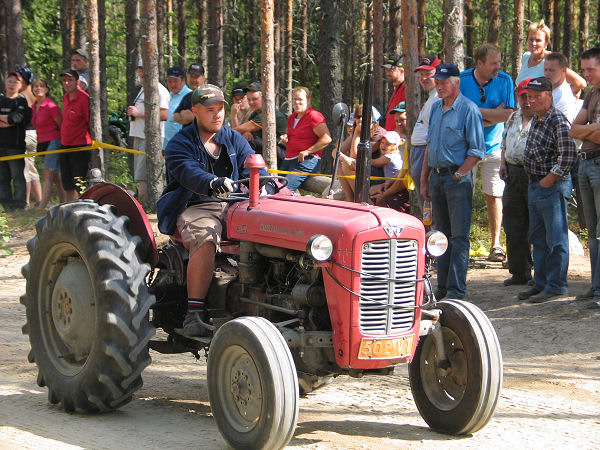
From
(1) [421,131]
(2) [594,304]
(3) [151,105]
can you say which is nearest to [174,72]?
(3) [151,105]

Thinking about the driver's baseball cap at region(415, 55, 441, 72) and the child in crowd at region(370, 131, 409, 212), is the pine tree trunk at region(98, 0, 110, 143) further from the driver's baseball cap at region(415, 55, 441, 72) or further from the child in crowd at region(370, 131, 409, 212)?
the driver's baseball cap at region(415, 55, 441, 72)

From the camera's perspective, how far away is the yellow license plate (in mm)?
4871

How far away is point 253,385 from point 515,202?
18.1ft

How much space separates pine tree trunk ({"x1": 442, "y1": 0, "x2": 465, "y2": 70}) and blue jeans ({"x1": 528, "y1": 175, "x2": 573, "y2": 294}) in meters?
2.90

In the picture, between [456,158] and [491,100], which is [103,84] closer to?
[491,100]

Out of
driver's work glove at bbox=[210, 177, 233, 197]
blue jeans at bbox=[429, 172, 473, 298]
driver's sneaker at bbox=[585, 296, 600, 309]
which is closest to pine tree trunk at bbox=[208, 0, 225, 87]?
blue jeans at bbox=[429, 172, 473, 298]

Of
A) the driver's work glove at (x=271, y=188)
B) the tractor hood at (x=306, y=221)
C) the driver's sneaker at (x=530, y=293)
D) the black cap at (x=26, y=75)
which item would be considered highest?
the black cap at (x=26, y=75)

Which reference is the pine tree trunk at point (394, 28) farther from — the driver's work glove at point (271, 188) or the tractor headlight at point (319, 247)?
the tractor headlight at point (319, 247)

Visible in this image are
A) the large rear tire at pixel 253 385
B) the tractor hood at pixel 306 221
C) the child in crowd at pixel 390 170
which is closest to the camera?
the large rear tire at pixel 253 385

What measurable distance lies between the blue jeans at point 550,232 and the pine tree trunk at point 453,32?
2895 mm

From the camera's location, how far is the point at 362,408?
5844mm

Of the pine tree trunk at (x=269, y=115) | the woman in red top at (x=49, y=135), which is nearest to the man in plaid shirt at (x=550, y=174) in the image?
the pine tree trunk at (x=269, y=115)

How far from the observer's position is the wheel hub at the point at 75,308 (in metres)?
5.85

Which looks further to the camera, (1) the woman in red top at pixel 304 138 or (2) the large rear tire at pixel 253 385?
(1) the woman in red top at pixel 304 138
